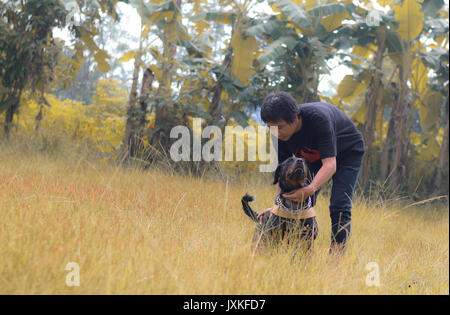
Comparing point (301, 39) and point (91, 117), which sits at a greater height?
point (301, 39)

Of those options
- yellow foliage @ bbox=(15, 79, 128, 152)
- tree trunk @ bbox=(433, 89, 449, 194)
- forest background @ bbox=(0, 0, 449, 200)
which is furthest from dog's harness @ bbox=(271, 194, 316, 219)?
tree trunk @ bbox=(433, 89, 449, 194)

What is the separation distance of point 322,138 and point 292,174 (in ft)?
1.16

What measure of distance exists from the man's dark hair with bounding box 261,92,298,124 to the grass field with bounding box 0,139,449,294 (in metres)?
0.75

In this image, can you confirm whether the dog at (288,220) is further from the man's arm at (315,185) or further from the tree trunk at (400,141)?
the tree trunk at (400,141)

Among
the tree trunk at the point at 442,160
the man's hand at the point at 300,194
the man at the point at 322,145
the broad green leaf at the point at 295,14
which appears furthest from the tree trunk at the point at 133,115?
the tree trunk at the point at 442,160

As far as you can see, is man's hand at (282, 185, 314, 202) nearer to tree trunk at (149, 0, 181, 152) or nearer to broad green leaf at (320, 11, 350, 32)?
tree trunk at (149, 0, 181, 152)

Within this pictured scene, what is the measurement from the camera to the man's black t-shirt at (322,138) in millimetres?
2688

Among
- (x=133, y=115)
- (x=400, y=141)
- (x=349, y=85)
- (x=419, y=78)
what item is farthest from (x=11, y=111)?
(x=419, y=78)

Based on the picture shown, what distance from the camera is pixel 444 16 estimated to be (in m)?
8.73

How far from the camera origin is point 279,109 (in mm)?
2555

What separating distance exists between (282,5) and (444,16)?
434 cm

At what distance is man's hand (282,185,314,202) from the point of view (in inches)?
98.7

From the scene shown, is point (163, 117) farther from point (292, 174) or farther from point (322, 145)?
point (292, 174)
